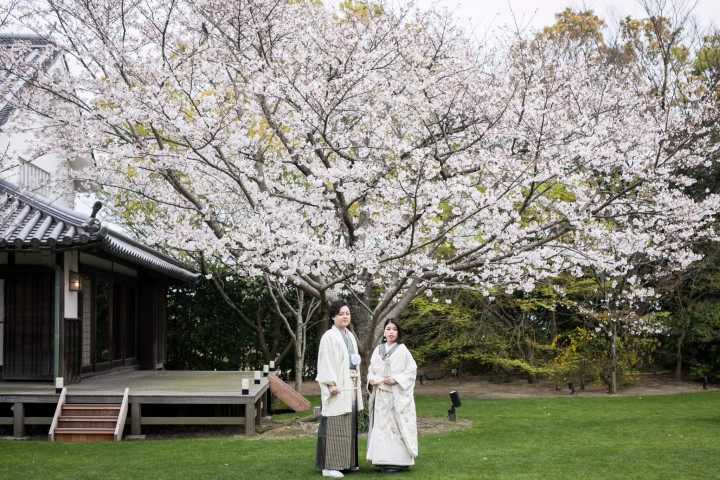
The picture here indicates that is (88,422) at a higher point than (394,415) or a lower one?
lower

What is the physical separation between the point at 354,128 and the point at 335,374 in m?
4.19

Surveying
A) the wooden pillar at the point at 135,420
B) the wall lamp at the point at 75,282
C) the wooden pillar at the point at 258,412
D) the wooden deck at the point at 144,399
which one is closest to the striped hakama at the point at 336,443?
the wooden deck at the point at 144,399

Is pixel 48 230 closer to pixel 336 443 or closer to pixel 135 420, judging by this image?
pixel 135 420

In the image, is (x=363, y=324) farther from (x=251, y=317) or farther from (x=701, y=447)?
(x=251, y=317)

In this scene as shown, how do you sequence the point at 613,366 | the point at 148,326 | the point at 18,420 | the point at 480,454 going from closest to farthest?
the point at 480,454
the point at 18,420
the point at 148,326
the point at 613,366

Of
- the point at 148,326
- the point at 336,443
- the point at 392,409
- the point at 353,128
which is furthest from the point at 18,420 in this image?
the point at 353,128

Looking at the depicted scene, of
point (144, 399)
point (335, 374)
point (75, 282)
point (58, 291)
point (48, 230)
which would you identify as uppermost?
point (48, 230)

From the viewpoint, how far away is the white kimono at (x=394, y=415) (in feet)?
19.3

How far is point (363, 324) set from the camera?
9320mm

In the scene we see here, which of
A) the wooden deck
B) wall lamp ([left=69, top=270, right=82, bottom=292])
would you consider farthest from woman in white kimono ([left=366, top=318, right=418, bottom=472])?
wall lamp ([left=69, top=270, right=82, bottom=292])

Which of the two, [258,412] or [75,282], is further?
[258,412]

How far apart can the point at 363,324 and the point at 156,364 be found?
19.3 ft

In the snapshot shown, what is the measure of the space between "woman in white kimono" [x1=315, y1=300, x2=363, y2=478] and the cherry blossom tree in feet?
5.08

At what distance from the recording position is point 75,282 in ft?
31.4
